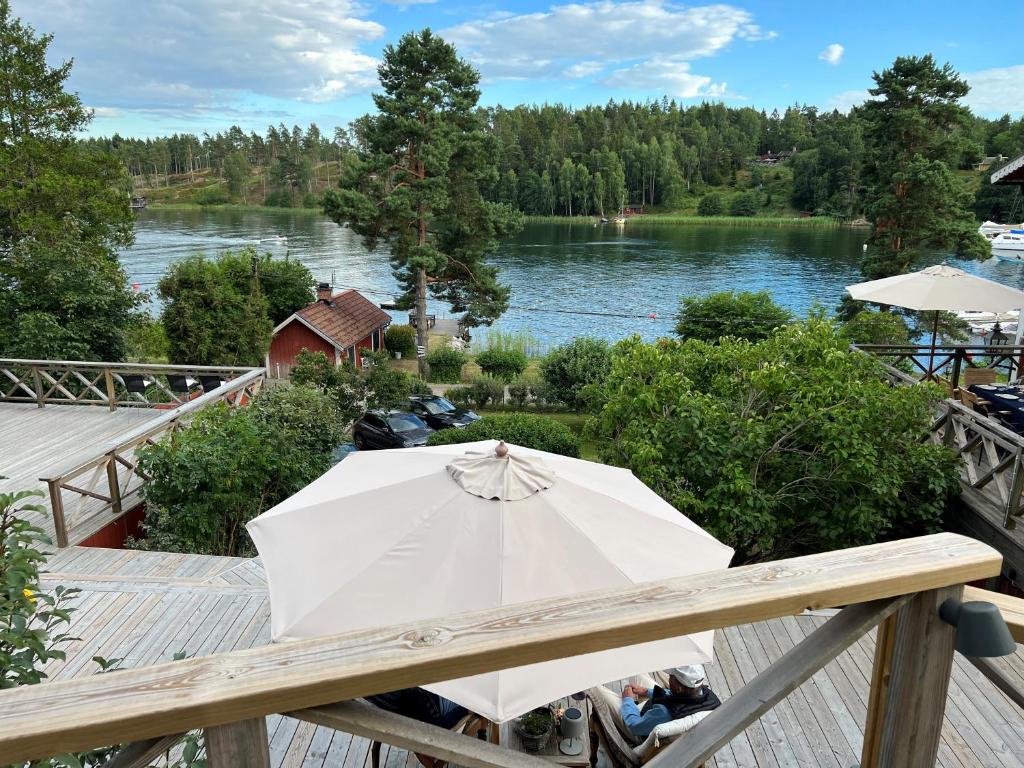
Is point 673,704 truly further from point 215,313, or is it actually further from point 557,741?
point 215,313

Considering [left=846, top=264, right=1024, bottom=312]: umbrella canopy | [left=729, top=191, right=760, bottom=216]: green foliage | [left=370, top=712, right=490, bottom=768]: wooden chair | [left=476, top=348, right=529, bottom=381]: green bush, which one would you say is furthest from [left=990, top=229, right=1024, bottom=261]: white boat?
[left=370, top=712, right=490, bottom=768]: wooden chair

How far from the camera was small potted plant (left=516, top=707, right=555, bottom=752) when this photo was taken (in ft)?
10.1

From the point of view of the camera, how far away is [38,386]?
10555 millimetres

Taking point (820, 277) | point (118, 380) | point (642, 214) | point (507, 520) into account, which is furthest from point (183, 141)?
point (507, 520)

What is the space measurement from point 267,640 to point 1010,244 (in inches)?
2490

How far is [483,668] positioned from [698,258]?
5689 cm

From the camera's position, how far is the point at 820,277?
45375 mm

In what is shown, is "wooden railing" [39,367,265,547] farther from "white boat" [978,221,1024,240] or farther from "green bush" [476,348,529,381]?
"white boat" [978,221,1024,240]

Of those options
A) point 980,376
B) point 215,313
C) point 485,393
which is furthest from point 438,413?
point 215,313

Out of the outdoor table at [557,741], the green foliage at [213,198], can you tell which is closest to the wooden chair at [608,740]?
the outdoor table at [557,741]

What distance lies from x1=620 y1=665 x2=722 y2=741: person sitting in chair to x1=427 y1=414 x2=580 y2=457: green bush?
8.01 m

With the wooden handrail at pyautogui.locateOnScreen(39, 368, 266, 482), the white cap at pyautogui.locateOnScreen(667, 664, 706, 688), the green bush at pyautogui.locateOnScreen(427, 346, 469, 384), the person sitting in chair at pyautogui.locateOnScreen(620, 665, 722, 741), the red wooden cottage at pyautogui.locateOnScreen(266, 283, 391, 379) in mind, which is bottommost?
the green bush at pyautogui.locateOnScreen(427, 346, 469, 384)

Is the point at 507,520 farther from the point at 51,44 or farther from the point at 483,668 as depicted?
→ the point at 51,44

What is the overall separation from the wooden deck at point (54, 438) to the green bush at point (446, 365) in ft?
57.6
